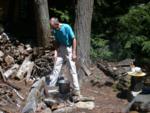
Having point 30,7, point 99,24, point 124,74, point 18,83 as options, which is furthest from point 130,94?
point 30,7

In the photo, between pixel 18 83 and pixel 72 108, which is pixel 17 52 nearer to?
pixel 18 83

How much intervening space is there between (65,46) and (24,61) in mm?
2196

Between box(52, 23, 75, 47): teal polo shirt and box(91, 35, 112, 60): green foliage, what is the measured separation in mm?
2924

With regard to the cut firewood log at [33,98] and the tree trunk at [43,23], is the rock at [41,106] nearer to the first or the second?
the cut firewood log at [33,98]

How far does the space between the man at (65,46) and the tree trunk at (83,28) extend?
129 centimetres

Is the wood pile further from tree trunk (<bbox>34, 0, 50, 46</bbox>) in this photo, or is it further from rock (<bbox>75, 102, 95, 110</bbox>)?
rock (<bbox>75, 102, 95, 110</bbox>)

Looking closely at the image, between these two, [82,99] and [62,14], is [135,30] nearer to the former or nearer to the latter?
[62,14]

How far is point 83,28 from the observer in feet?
41.6

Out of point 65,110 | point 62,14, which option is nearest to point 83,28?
point 62,14

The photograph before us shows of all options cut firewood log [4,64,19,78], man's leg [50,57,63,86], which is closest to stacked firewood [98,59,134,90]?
man's leg [50,57,63,86]

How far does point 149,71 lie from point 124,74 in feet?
2.91

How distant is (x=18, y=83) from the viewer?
40.0ft

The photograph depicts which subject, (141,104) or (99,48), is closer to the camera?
(141,104)

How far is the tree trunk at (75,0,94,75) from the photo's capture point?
12.6m
